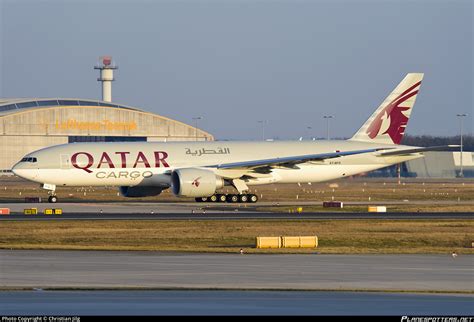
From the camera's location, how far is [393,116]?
254 ft

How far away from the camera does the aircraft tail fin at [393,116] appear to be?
252 ft

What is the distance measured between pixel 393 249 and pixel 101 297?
57.0 ft

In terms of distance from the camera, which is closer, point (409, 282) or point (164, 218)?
point (409, 282)

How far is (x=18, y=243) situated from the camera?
1580 inches

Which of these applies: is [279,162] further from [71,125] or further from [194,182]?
[71,125]

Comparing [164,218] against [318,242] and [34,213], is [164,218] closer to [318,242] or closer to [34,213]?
[34,213]

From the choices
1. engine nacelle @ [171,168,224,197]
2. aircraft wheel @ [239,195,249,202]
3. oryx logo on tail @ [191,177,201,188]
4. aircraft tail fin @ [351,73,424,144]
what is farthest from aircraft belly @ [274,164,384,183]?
oryx logo on tail @ [191,177,201,188]

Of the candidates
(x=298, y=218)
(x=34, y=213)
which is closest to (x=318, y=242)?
(x=298, y=218)

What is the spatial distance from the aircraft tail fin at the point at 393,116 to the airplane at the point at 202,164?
2.37ft

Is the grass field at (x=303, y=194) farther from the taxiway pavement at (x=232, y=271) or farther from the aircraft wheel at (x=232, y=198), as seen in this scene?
the taxiway pavement at (x=232, y=271)

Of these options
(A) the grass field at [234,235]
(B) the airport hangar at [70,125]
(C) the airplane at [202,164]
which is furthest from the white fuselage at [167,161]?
(B) the airport hangar at [70,125]

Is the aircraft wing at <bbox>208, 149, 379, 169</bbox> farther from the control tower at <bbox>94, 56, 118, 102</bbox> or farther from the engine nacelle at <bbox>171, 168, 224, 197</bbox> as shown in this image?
the control tower at <bbox>94, 56, 118, 102</bbox>

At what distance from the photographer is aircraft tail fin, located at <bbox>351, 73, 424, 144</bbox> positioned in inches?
3027

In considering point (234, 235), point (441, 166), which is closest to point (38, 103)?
point (441, 166)
